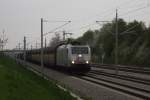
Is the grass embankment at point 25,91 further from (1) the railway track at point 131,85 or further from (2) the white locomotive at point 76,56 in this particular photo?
(2) the white locomotive at point 76,56

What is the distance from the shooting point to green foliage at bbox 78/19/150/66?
6297cm

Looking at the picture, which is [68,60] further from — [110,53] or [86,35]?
[86,35]

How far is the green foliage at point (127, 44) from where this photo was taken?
63.0 meters

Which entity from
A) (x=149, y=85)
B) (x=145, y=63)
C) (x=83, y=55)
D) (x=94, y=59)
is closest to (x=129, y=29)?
(x=94, y=59)

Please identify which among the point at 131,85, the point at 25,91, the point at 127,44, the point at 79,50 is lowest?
the point at 131,85

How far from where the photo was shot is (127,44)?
73.1 metres

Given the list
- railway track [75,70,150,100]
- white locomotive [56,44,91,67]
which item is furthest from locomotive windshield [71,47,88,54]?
railway track [75,70,150,100]

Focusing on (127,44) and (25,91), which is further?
(127,44)

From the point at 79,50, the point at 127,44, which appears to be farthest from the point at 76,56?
the point at 127,44

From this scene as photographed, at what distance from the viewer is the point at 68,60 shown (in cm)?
3844

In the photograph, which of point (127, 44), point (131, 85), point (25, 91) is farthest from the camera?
point (127, 44)

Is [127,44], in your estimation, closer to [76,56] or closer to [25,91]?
[76,56]

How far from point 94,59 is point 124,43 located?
1209 centimetres

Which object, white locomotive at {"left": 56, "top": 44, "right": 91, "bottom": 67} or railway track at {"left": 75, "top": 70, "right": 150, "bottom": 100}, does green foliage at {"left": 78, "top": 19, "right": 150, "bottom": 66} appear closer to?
white locomotive at {"left": 56, "top": 44, "right": 91, "bottom": 67}
